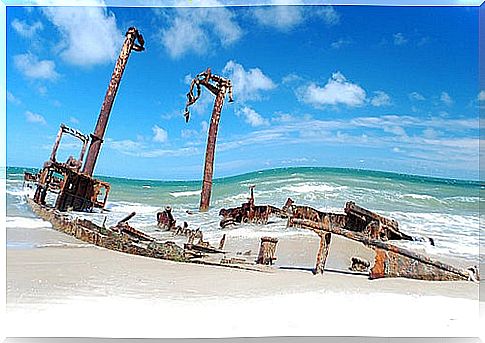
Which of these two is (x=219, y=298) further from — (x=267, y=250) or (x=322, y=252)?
(x=322, y=252)

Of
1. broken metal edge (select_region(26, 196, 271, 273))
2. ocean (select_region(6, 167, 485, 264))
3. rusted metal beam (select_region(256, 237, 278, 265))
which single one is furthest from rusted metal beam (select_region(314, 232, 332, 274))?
broken metal edge (select_region(26, 196, 271, 273))

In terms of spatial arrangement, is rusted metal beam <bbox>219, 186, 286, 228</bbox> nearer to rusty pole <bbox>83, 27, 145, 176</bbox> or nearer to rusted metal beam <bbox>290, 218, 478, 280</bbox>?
rusted metal beam <bbox>290, 218, 478, 280</bbox>

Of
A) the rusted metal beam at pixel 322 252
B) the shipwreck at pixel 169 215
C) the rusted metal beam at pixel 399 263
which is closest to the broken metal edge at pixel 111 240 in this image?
the shipwreck at pixel 169 215

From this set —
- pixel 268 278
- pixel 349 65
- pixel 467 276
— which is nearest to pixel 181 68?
pixel 349 65

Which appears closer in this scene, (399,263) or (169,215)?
(399,263)

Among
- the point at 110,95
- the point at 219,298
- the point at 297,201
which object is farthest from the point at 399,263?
the point at 110,95

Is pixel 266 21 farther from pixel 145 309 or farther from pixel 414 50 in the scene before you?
pixel 145 309

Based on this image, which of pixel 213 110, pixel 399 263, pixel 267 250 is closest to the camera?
pixel 399 263

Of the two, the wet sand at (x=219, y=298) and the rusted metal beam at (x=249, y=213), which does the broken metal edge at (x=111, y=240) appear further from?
the rusted metal beam at (x=249, y=213)

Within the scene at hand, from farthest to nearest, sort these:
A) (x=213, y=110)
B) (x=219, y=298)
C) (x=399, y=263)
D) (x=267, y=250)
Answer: (x=213, y=110) < (x=267, y=250) < (x=399, y=263) < (x=219, y=298)
